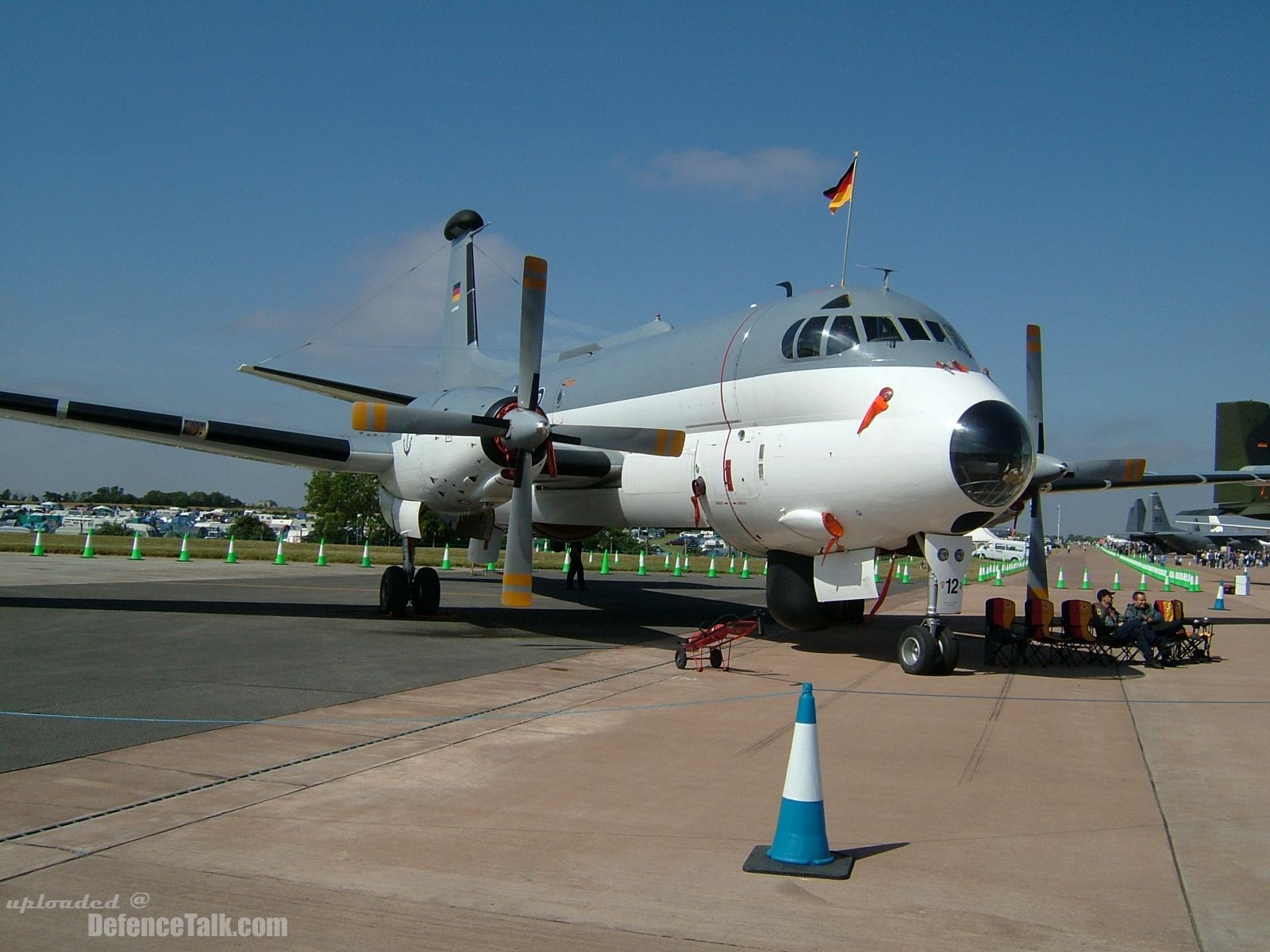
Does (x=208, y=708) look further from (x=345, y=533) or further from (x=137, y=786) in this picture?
(x=345, y=533)

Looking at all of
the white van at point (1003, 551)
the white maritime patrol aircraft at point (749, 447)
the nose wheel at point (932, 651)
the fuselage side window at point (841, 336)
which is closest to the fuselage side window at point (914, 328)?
the white maritime patrol aircraft at point (749, 447)

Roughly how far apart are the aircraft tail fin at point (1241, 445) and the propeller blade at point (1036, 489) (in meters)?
30.8

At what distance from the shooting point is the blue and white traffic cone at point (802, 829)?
466 cm

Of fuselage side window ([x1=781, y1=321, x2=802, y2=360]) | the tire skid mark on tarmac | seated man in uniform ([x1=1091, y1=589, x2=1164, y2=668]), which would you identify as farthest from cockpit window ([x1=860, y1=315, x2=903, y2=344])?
seated man in uniform ([x1=1091, y1=589, x2=1164, y2=668])

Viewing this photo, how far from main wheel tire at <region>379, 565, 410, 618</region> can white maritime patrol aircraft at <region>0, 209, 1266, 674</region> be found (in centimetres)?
3

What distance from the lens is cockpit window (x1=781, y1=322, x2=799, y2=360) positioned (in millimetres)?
12039

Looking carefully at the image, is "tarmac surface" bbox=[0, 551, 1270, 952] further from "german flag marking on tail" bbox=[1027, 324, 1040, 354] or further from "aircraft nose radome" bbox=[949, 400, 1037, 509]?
"german flag marking on tail" bbox=[1027, 324, 1040, 354]

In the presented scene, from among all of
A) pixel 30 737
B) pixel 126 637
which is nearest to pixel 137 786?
pixel 30 737

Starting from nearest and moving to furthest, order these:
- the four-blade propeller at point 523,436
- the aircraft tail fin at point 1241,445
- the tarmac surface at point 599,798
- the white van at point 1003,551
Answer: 1. the tarmac surface at point 599,798
2. the four-blade propeller at point 523,436
3. the aircraft tail fin at point 1241,445
4. the white van at point 1003,551

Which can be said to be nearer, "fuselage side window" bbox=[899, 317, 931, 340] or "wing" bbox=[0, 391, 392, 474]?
"fuselage side window" bbox=[899, 317, 931, 340]

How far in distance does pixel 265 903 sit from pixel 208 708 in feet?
14.8

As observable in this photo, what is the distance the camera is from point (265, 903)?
161 inches

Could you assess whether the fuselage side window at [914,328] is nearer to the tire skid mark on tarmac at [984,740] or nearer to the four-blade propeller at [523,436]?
the four-blade propeller at [523,436]

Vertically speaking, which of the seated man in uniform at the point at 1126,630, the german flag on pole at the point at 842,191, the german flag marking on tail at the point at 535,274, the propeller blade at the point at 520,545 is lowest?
the seated man in uniform at the point at 1126,630
